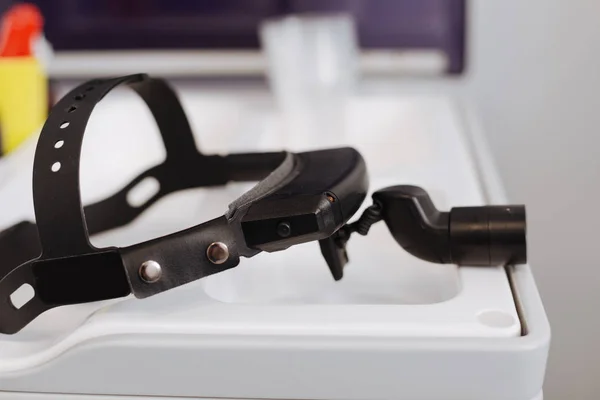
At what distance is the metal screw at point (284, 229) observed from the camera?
1.45 feet

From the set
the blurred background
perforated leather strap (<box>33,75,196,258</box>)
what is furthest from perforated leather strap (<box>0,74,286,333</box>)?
the blurred background

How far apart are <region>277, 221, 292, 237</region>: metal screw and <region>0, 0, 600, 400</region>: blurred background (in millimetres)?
498

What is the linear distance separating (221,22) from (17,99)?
0.30 metres

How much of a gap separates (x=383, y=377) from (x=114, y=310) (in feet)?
0.58

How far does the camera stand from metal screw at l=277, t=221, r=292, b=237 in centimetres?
44

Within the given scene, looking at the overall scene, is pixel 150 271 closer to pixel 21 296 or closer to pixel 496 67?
pixel 21 296

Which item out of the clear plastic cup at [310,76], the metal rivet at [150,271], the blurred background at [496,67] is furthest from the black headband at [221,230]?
the blurred background at [496,67]

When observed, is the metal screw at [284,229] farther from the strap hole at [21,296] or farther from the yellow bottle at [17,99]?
the yellow bottle at [17,99]

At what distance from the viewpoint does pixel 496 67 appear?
0.98 m

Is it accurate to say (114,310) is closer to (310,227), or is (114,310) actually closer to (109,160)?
(310,227)

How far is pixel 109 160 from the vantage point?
2.82ft

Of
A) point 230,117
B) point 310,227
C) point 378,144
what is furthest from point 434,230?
point 230,117

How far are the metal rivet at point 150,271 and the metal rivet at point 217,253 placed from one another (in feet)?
0.10

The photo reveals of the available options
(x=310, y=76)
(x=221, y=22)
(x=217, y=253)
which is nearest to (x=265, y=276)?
(x=217, y=253)
